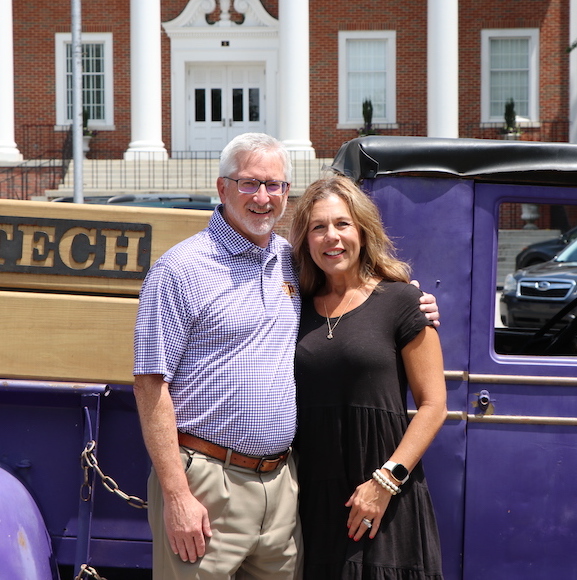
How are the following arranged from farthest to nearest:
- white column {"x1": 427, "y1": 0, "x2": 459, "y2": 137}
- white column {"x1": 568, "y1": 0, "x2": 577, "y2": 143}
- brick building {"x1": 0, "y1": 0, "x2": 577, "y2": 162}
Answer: brick building {"x1": 0, "y1": 0, "x2": 577, "y2": 162}, white column {"x1": 568, "y1": 0, "x2": 577, "y2": 143}, white column {"x1": 427, "y1": 0, "x2": 459, "y2": 137}

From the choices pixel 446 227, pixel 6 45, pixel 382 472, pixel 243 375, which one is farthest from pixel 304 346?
pixel 6 45

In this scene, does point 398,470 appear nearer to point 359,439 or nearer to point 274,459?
point 359,439

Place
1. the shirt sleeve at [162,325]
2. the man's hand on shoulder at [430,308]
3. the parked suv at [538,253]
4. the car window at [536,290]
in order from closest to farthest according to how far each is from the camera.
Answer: the shirt sleeve at [162,325] → the man's hand on shoulder at [430,308] → the car window at [536,290] → the parked suv at [538,253]

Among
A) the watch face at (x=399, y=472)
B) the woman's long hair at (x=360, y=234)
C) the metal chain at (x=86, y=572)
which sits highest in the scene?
the woman's long hair at (x=360, y=234)

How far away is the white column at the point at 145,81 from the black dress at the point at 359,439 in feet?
69.7

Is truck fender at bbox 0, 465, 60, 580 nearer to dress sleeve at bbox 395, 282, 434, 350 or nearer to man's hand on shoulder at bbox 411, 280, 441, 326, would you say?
dress sleeve at bbox 395, 282, 434, 350

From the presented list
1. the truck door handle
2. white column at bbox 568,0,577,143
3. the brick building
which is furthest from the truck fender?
white column at bbox 568,0,577,143

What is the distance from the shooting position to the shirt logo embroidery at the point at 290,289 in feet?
8.83

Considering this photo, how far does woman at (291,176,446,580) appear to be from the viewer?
2.54 metres

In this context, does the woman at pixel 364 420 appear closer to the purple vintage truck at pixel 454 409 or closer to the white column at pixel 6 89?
the purple vintage truck at pixel 454 409

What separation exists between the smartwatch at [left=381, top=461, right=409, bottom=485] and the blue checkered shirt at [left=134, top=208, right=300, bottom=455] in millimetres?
320

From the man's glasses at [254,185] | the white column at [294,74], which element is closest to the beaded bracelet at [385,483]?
the man's glasses at [254,185]

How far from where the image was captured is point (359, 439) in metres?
2.56

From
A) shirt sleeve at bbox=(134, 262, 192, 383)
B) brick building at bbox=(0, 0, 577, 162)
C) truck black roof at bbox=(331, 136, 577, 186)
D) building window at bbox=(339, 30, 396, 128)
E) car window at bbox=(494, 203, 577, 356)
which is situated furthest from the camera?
building window at bbox=(339, 30, 396, 128)
